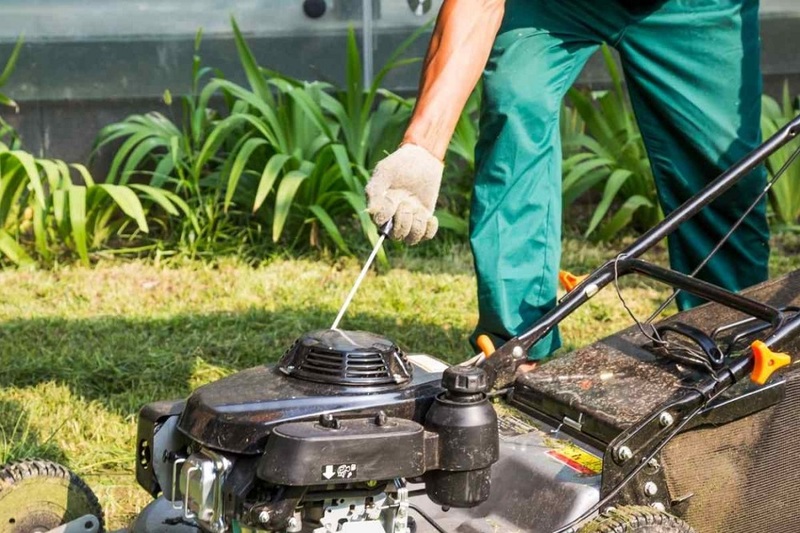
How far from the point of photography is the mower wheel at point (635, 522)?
6.56 ft

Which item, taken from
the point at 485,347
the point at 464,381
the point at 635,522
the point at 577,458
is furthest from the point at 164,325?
the point at 635,522

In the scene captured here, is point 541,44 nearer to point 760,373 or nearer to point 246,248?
point 760,373

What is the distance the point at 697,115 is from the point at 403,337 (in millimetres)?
1256

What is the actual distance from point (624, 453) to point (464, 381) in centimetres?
29

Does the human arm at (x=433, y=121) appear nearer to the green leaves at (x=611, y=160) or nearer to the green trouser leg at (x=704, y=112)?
the green trouser leg at (x=704, y=112)

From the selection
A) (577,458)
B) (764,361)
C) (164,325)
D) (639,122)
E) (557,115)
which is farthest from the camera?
(164,325)

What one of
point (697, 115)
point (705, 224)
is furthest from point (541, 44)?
point (705, 224)

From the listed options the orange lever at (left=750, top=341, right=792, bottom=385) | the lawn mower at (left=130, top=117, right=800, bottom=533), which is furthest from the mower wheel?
the orange lever at (left=750, top=341, right=792, bottom=385)

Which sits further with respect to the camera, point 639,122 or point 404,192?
point 639,122

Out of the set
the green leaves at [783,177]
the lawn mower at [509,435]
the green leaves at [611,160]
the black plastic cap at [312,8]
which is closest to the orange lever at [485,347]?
the lawn mower at [509,435]

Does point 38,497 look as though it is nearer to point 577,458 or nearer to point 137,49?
point 577,458

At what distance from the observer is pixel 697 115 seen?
9.89 feet

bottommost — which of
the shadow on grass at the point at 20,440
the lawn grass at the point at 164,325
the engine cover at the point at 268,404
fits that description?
the lawn grass at the point at 164,325

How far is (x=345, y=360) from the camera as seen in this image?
2039mm
